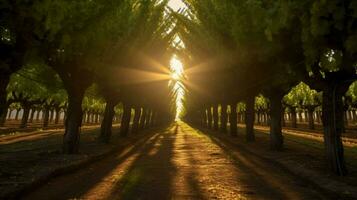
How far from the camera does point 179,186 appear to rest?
8.60 metres

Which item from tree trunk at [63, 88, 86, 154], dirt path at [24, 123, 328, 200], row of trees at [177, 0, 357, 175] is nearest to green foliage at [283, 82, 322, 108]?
row of trees at [177, 0, 357, 175]

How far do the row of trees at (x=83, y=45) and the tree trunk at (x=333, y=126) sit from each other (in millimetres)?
8232

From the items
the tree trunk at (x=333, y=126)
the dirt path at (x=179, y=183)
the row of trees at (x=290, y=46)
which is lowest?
the dirt path at (x=179, y=183)

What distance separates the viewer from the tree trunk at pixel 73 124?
15.1 metres

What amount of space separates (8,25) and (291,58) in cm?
862

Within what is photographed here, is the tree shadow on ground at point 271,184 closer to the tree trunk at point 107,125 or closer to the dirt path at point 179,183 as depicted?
the dirt path at point 179,183

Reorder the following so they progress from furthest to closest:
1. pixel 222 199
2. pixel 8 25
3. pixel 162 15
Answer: pixel 162 15 < pixel 8 25 < pixel 222 199

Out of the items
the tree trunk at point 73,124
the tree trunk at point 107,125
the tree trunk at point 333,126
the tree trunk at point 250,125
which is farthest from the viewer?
the tree trunk at point 250,125

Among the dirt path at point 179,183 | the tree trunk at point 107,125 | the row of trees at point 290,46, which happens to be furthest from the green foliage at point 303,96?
the dirt path at point 179,183

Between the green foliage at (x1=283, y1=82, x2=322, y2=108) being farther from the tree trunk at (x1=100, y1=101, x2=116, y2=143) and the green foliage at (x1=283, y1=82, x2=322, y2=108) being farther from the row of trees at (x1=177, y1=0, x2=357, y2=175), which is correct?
the tree trunk at (x1=100, y1=101, x2=116, y2=143)

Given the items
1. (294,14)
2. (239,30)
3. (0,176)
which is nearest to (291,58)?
(239,30)

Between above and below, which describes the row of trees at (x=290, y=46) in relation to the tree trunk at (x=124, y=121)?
above

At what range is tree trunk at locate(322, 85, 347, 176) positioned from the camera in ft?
32.6

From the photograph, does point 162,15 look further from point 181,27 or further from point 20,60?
point 20,60
